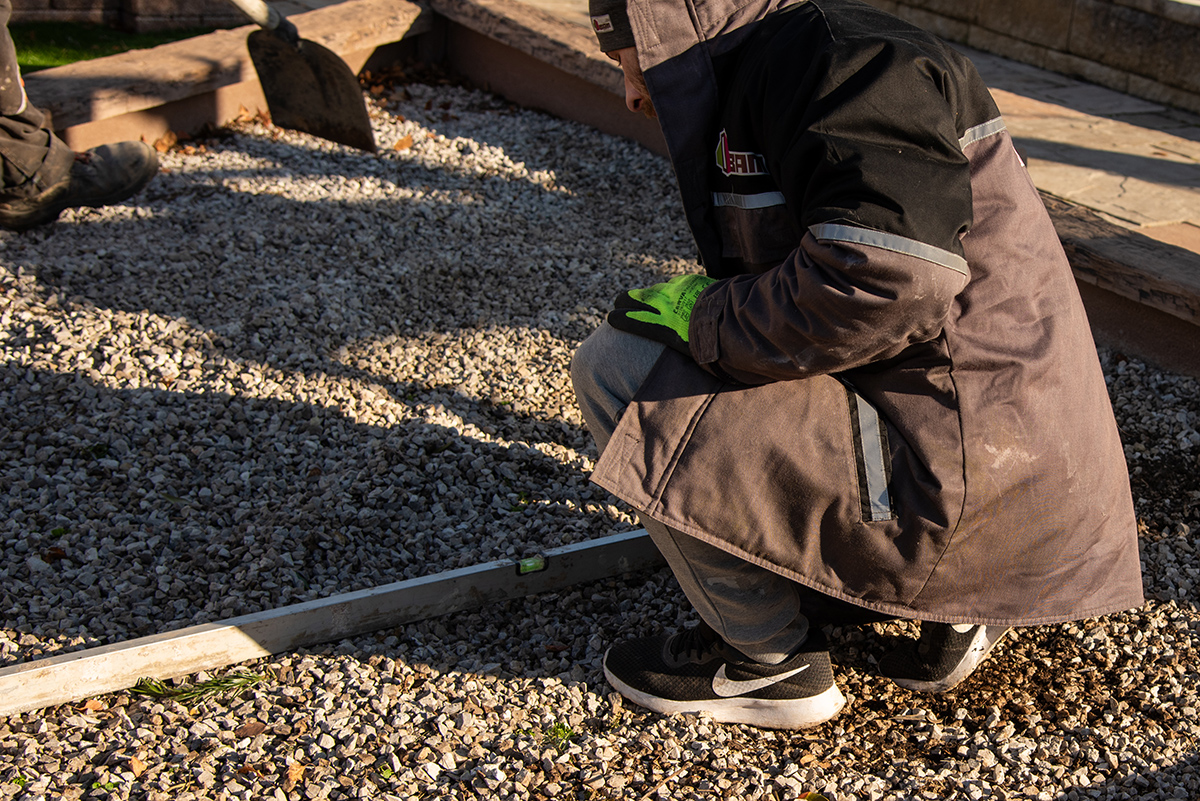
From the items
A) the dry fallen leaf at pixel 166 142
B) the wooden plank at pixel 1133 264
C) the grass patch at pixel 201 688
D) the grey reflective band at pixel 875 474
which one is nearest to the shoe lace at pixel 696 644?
the grey reflective band at pixel 875 474

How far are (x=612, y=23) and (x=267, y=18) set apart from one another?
3283mm

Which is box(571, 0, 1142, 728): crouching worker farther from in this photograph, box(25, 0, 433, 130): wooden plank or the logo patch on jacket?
box(25, 0, 433, 130): wooden plank

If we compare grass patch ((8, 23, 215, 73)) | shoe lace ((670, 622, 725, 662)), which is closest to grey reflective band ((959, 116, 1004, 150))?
shoe lace ((670, 622, 725, 662))

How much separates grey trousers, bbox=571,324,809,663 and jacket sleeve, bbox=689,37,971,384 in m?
0.35

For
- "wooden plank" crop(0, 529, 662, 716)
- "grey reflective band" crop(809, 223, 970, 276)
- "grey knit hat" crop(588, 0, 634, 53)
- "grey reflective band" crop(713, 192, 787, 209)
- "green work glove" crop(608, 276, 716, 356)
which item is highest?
"grey knit hat" crop(588, 0, 634, 53)

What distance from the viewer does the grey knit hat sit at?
1.73m

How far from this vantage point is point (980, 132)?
5.47 feet

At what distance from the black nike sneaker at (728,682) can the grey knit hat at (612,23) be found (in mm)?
1209

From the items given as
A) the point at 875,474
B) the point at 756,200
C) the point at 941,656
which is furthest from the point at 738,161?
the point at 941,656

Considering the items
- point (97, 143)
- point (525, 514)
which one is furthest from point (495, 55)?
Answer: point (525, 514)

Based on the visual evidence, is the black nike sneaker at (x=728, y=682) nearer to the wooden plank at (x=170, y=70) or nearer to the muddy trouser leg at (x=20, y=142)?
the muddy trouser leg at (x=20, y=142)

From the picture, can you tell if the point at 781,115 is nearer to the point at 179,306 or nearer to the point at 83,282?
the point at 179,306

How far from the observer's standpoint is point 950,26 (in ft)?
20.8

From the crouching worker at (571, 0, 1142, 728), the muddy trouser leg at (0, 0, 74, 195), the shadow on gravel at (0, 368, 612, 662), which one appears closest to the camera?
the crouching worker at (571, 0, 1142, 728)
